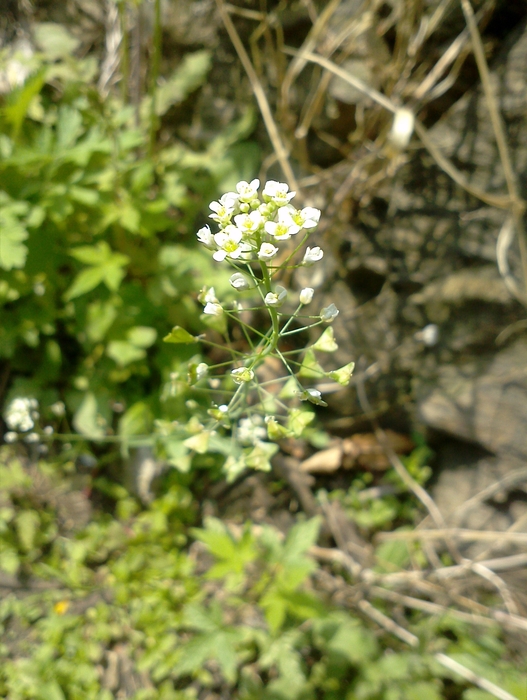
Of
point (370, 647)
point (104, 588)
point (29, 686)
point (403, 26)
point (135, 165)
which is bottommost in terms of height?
point (370, 647)

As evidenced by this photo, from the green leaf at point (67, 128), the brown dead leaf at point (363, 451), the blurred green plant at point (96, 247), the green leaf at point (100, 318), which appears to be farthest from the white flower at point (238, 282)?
the brown dead leaf at point (363, 451)

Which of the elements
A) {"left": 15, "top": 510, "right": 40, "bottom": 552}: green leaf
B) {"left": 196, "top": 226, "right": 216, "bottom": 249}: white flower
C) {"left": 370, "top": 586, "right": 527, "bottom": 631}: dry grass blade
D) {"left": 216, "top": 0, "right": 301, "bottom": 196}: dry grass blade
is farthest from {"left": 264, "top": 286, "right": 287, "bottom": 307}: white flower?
{"left": 15, "top": 510, "right": 40, "bottom": 552}: green leaf

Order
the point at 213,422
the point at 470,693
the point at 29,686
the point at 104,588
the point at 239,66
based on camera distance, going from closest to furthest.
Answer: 1. the point at 213,422
2. the point at 470,693
3. the point at 29,686
4. the point at 104,588
5. the point at 239,66

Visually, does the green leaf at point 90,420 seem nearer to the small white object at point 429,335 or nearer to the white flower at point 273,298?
the white flower at point 273,298

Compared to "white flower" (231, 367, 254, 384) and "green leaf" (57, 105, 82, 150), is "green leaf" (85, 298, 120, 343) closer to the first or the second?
"green leaf" (57, 105, 82, 150)

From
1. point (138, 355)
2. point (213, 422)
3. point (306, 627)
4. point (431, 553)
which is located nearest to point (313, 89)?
point (138, 355)

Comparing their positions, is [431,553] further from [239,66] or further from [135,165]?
[239,66]
